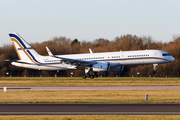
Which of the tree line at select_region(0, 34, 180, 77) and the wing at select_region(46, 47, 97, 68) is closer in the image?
the wing at select_region(46, 47, 97, 68)

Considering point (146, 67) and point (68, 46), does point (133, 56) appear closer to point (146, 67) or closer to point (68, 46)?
point (146, 67)

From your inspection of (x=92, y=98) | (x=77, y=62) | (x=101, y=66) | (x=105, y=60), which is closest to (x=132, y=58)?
(x=105, y=60)

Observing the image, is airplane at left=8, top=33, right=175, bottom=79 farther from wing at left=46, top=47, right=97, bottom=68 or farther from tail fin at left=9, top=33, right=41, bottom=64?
tail fin at left=9, top=33, right=41, bottom=64

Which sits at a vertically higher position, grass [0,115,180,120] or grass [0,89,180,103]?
grass [0,89,180,103]

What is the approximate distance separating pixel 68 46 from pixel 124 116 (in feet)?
294

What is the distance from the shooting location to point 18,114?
52.6 ft

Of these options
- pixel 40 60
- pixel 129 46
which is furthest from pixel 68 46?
pixel 40 60

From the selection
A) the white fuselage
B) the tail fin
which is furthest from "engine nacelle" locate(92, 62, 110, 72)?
the tail fin

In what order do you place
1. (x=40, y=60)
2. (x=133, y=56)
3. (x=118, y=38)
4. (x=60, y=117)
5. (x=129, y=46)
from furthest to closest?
(x=118, y=38) < (x=129, y=46) < (x=40, y=60) < (x=133, y=56) < (x=60, y=117)

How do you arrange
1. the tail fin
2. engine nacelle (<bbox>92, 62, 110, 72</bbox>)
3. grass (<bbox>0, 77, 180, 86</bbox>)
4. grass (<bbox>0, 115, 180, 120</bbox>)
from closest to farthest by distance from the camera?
1. grass (<bbox>0, 115, 180, 120</bbox>)
2. grass (<bbox>0, 77, 180, 86</bbox>)
3. engine nacelle (<bbox>92, 62, 110, 72</bbox>)
4. the tail fin

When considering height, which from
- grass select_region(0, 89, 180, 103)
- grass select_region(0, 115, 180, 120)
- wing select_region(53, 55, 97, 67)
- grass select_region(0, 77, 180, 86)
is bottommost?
grass select_region(0, 115, 180, 120)

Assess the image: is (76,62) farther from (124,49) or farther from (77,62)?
(124,49)

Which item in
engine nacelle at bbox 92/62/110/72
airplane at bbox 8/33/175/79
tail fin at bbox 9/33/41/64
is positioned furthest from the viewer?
tail fin at bbox 9/33/41/64

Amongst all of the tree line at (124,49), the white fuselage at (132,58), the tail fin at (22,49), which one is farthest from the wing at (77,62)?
the tree line at (124,49)
